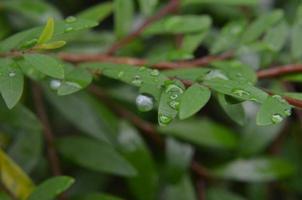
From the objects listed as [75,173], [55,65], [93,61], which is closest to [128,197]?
[75,173]

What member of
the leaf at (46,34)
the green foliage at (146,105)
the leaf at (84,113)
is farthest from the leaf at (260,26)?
the leaf at (46,34)

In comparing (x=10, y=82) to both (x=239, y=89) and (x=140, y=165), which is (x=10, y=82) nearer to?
(x=239, y=89)

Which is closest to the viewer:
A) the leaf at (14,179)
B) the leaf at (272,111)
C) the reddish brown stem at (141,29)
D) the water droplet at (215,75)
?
the leaf at (272,111)

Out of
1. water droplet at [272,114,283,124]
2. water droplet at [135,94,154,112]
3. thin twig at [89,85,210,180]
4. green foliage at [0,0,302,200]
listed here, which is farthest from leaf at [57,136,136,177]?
water droplet at [272,114,283,124]

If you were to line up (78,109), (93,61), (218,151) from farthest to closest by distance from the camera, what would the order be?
(218,151), (78,109), (93,61)

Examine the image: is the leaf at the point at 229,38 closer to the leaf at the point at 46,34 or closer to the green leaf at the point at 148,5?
the green leaf at the point at 148,5

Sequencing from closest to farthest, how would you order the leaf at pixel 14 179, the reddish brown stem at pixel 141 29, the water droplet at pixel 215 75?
the water droplet at pixel 215 75 < the leaf at pixel 14 179 < the reddish brown stem at pixel 141 29

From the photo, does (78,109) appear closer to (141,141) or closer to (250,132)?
(141,141)
